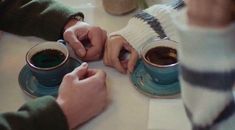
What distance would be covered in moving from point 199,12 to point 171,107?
28 centimetres

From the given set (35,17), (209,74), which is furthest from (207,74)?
(35,17)

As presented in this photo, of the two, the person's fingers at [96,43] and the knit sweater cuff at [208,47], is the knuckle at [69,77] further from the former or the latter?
the knit sweater cuff at [208,47]

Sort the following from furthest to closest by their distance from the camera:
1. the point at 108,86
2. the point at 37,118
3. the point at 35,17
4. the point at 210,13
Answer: the point at 35,17 < the point at 108,86 < the point at 37,118 < the point at 210,13

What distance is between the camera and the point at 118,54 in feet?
3.11

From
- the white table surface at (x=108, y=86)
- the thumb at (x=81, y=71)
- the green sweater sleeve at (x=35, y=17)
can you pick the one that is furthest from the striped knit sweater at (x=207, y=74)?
the green sweater sleeve at (x=35, y=17)

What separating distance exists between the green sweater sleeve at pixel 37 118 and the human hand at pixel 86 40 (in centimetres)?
18

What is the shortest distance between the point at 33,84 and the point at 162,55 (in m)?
0.28

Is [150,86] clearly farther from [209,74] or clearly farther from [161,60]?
[209,74]

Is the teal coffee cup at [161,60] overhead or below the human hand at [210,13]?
below

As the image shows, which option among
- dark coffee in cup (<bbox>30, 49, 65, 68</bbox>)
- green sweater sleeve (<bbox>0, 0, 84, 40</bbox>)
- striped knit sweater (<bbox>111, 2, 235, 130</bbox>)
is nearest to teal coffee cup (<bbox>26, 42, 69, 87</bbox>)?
dark coffee in cup (<bbox>30, 49, 65, 68</bbox>)

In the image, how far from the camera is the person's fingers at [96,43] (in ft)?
3.18

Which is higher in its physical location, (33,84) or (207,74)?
(207,74)

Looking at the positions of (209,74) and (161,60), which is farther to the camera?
(161,60)

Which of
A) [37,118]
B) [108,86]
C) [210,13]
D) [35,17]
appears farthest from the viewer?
[35,17]
